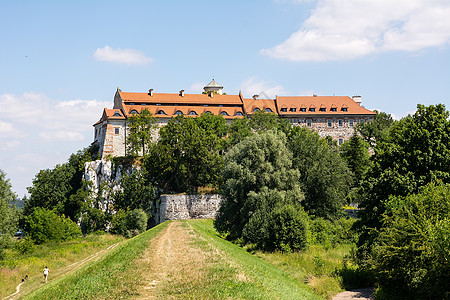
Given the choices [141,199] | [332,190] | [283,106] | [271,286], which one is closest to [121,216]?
[141,199]

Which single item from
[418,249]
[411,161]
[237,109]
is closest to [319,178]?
[411,161]

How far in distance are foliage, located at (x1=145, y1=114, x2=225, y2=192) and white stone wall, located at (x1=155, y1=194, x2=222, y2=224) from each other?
265 cm

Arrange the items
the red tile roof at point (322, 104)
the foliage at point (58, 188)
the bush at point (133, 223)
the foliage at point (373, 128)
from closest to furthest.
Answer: the bush at point (133, 223) → the foliage at point (58, 188) → the foliage at point (373, 128) → the red tile roof at point (322, 104)

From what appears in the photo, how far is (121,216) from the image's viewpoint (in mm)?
73000

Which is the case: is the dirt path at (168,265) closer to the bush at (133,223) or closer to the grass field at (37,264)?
the grass field at (37,264)

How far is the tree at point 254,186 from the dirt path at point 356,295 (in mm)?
17032

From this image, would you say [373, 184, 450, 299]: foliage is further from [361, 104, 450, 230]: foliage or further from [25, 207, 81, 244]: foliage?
[25, 207, 81, 244]: foliage

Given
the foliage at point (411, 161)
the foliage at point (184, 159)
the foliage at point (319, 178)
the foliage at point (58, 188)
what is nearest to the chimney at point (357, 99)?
the foliage at point (184, 159)

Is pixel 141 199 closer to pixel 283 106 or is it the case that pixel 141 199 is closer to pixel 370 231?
pixel 283 106

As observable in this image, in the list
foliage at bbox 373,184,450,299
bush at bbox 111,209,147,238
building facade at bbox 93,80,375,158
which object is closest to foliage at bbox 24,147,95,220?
building facade at bbox 93,80,375,158

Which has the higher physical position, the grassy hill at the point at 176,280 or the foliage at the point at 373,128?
the foliage at the point at 373,128

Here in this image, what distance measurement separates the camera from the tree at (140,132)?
83062 millimetres

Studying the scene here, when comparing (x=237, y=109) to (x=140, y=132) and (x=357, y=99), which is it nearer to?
(x=140, y=132)

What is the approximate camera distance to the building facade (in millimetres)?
93188
